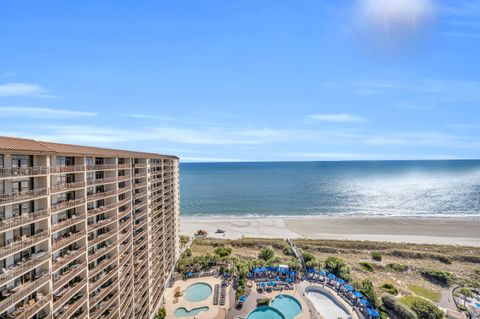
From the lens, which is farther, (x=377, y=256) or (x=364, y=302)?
(x=377, y=256)

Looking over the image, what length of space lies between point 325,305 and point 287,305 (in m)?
6.13

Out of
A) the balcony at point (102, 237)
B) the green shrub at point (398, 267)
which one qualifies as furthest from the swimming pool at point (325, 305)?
the balcony at point (102, 237)

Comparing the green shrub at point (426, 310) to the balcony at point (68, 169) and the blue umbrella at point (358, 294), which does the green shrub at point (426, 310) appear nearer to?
the blue umbrella at point (358, 294)

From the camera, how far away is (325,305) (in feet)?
141

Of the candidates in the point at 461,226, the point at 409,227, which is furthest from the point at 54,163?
the point at 461,226

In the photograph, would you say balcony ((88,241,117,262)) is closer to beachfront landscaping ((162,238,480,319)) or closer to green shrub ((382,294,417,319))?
beachfront landscaping ((162,238,480,319))

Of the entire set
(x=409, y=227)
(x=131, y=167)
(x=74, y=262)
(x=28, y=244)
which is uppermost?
(x=131, y=167)

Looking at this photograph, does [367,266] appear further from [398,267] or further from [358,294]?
[358,294]

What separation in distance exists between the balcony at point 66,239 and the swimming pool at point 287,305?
31.4 metres

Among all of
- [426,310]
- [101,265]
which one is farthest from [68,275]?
[426,310]

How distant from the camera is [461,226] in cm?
9500

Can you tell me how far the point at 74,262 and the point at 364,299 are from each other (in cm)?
4152

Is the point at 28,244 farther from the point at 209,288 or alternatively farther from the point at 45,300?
the point at 209,288

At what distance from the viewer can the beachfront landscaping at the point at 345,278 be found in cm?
4119
